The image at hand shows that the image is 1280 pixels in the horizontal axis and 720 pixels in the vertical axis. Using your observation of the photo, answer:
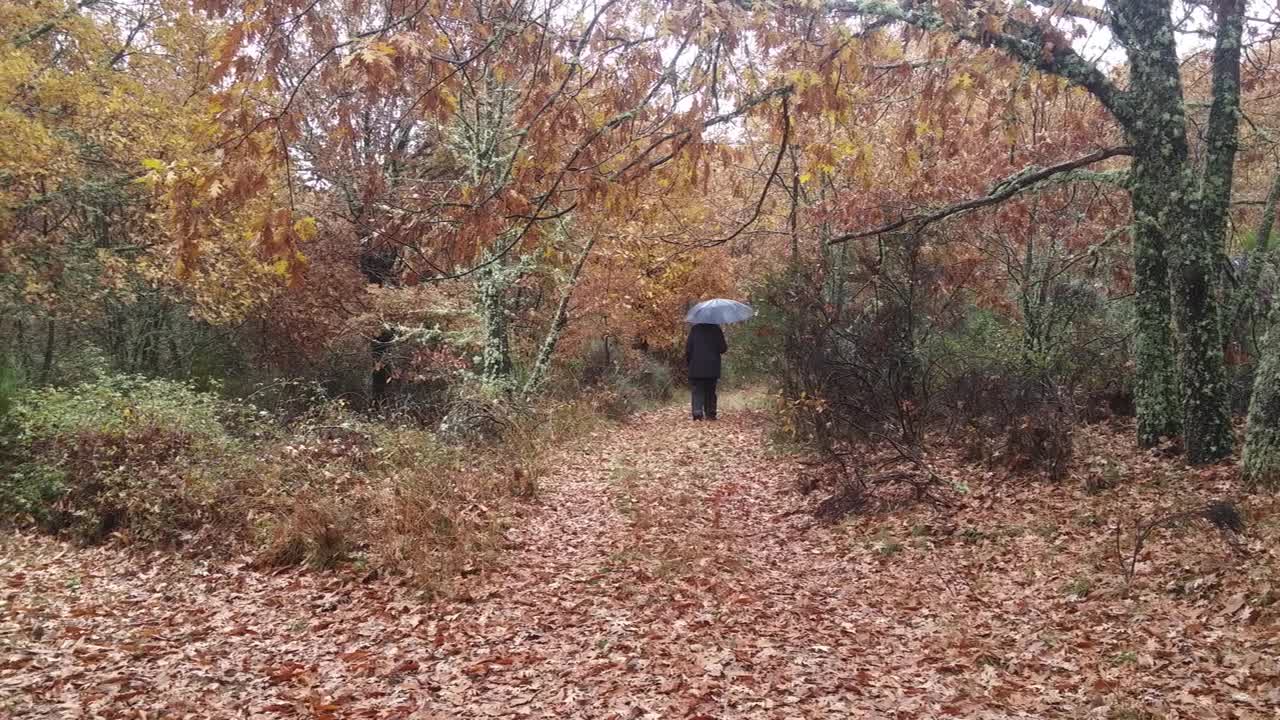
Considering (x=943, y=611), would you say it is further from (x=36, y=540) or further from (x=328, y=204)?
(x=328, y=204)

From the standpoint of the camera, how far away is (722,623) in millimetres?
5859

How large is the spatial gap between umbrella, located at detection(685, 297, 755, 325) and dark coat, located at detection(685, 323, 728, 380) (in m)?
0.41

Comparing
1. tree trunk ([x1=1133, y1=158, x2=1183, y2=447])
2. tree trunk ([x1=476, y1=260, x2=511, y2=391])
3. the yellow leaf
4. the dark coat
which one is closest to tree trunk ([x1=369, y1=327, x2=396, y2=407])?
tree trunk ([x1=476, y1=260, x2=511, y2=391])

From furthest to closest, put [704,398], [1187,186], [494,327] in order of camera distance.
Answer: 1. [704,398]
2. [494,327]
3. [1187,186]

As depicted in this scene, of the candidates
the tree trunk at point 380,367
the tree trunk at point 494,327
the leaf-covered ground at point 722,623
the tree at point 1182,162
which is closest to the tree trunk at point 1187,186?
Result: the tree at point 1182,162

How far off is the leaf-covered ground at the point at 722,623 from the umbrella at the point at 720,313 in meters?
6.36

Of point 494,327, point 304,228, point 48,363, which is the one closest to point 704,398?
point 494,327

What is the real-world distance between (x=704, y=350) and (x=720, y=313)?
2.64 ft

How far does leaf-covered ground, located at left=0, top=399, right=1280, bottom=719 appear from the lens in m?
4.63

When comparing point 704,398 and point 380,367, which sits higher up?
point 380,367

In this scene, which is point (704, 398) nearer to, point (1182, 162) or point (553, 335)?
point (553, 335)

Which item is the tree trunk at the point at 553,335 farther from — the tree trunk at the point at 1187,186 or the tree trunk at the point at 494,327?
the tree trunk at the point at 1187,186

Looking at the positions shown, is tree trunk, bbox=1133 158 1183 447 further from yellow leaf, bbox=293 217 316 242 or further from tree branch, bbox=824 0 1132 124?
yellow leaf, bbox=293 217 316 242

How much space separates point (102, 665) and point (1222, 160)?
935 cm
